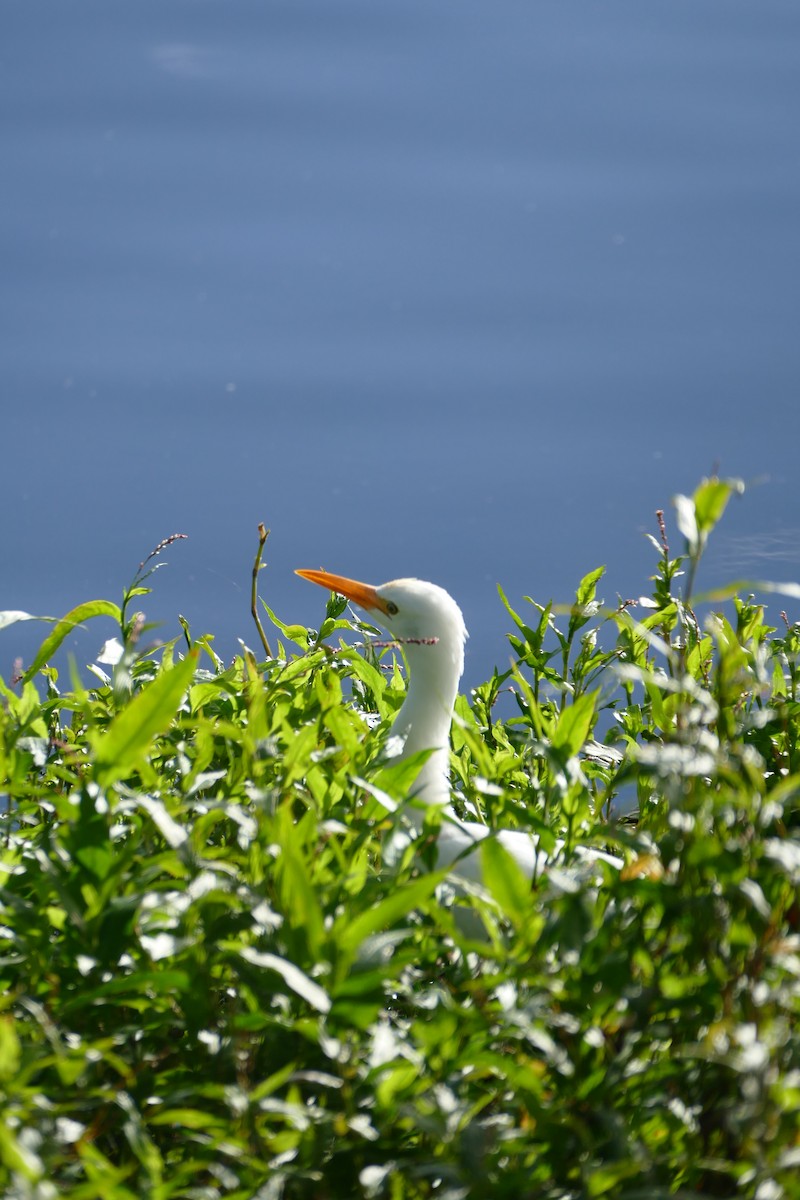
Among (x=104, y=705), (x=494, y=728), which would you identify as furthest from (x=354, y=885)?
(x=494, y=728)

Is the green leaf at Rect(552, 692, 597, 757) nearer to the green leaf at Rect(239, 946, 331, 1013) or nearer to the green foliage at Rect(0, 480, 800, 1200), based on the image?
the green foliage at Rect(0, 480, 800, 1200)

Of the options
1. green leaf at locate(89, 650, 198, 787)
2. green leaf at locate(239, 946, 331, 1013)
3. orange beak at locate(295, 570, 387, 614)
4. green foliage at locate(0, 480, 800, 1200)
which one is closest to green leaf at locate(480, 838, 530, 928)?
Result: green foliage at locate(0, 480, 800, 1200)

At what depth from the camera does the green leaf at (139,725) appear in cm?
117

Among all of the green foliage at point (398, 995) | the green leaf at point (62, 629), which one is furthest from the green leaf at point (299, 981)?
the green leaf at point (62, 629)

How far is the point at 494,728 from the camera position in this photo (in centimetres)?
229

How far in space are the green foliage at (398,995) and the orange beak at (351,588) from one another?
80 cm

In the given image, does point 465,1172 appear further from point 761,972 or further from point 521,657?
point 521,657

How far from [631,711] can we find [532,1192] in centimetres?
129

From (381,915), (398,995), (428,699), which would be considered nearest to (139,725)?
(381,915)

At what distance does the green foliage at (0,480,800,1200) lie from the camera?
3.26 feet

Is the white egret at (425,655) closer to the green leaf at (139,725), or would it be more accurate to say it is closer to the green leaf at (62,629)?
the green leaf at (62,629)

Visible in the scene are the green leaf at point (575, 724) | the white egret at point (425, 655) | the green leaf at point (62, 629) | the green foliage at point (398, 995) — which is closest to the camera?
the green foliage at point (398, 995)

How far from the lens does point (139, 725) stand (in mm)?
1185

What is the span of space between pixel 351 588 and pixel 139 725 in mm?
1089
